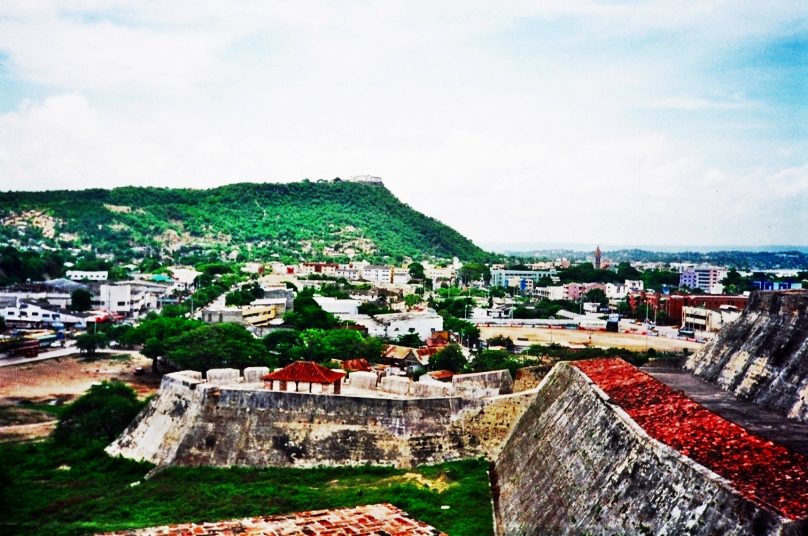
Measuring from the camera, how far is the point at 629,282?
112m

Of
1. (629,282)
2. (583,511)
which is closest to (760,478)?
(583,511)

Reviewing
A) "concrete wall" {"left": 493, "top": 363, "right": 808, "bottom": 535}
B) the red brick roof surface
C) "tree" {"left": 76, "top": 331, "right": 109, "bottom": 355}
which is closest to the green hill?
"tree" {"left": 76, "top": 331, "right": 109, "bottom": 355}

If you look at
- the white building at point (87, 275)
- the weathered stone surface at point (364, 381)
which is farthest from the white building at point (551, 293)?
the weathered stone surface at point (364, 381)

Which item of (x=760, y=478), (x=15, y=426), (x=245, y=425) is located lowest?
(x=15, y=426)

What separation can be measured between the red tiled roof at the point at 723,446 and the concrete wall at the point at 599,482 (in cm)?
24

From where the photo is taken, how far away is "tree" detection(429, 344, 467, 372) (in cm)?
4097

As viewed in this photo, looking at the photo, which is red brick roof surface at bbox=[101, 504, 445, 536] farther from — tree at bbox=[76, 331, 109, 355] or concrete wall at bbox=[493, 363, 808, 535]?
tree at bbox=[76, 331, 109, 355]

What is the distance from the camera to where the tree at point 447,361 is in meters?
41.0

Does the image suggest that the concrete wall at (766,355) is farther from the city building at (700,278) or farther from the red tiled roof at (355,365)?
the city building at (700,278)

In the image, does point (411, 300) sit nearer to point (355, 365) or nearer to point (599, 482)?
point (355, 365)

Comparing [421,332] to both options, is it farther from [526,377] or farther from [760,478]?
[760,478]

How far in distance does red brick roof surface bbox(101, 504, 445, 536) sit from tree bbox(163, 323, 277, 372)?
2560 cm

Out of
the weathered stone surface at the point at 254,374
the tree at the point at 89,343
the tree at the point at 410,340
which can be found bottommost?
the tree at the point at 89,343

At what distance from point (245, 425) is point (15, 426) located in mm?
14034
